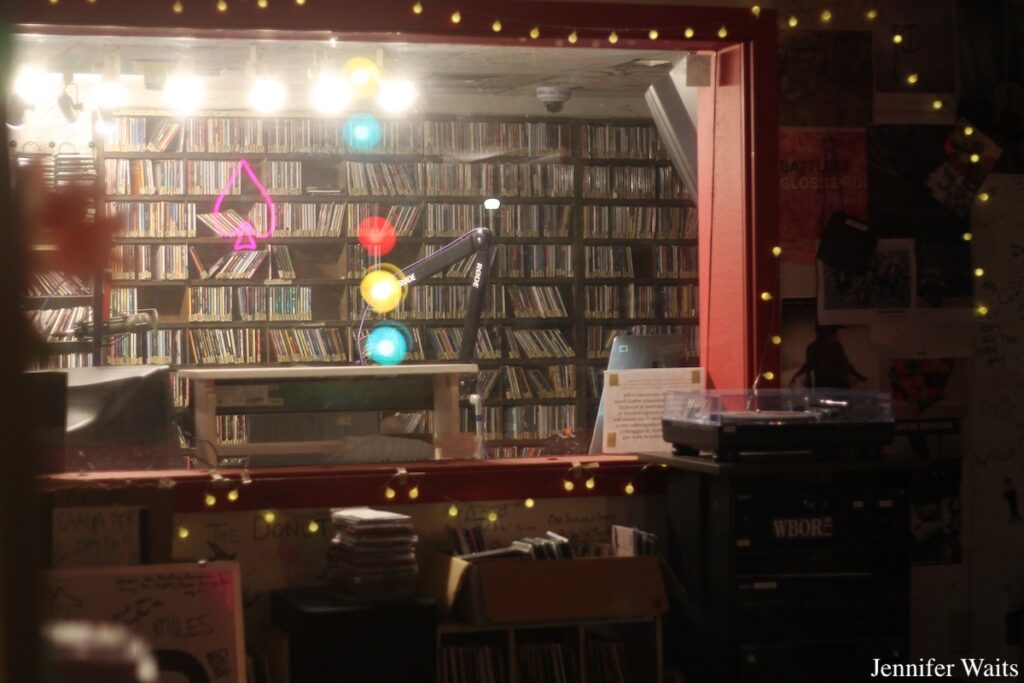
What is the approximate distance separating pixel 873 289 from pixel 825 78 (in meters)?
→ 0.69

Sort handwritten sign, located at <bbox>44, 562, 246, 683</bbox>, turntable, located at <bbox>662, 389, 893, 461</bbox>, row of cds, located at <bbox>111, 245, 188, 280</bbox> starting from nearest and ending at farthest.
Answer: handwritten sign, located at <bbox>44, 562, 246, 683</bbox> → turntable, located at <bbox>662, 389, 893, 461</bbox> → row of cds, located at <bbox>111, 245, 188, 280</bbox>

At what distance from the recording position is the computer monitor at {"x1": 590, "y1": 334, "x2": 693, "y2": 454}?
409 cm

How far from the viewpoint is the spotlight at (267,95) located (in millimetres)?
4596

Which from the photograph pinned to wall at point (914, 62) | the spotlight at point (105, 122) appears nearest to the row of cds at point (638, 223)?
the photograph pinned to wall at point (914, 62)

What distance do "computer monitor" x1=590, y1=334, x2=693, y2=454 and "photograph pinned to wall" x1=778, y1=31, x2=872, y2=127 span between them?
840 millimetres

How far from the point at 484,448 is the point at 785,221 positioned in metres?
1.21

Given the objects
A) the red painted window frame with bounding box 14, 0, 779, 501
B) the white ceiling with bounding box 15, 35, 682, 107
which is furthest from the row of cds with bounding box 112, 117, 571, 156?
the red painted window frame with bounding box 14, 0, 779, 501

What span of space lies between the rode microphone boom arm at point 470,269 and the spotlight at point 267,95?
34.7 inches

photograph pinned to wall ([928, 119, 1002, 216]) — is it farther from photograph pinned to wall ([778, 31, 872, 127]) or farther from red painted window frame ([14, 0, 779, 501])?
red painted window frame ([14, 0, 779, 501])

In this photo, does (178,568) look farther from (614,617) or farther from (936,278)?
(936,278)

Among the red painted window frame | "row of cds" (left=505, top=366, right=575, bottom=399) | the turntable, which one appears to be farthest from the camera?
"row of cds" (left=505, top=366, right=575, bottom=399)

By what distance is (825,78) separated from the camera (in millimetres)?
3854

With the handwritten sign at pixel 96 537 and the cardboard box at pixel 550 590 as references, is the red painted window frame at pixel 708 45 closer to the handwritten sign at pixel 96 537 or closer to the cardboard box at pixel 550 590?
Answer: the cardboard box at pixel 550 590

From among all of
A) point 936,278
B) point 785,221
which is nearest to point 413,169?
point 785,221
